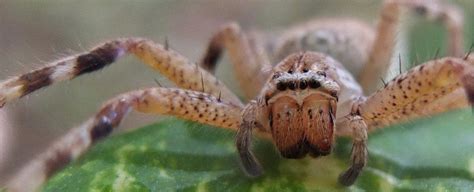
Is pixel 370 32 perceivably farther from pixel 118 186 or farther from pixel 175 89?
pixel 118 186

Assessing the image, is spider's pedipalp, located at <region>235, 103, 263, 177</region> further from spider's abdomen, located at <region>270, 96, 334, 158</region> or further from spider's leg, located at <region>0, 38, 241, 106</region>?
spider's leg, located at <region>0, 38, 241, 106</region>

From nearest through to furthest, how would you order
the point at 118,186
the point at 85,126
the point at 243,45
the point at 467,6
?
the point at 118,186 < the point at 85,126 < the point at 243,45 < the point at 467,6

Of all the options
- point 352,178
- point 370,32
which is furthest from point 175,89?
point 370,32

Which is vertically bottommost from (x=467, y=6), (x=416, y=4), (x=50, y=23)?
(x=50, y=23)

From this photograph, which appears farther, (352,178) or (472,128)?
(472,128)

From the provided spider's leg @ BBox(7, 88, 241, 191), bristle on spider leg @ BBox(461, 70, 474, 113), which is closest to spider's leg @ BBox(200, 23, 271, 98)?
spider's leg @ BBox(7, 88, 241, 191)

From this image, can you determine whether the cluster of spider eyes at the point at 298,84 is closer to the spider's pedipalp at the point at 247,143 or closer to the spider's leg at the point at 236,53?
the spider's pedipalp at the point at 247,143
